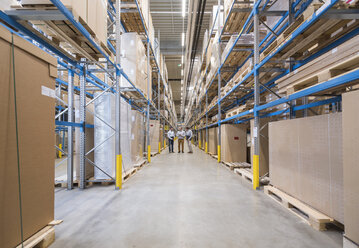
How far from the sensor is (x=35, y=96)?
2008 millimetres

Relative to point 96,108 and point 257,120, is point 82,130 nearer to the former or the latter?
point 96,108

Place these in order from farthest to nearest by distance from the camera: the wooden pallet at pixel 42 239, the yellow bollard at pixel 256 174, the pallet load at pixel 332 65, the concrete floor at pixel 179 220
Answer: the yellow bollard at pixel 256 174, the pallet load at pixel 332 65, the concrete floor at pixel 179 220, the wooden pallet at pixel 42 239

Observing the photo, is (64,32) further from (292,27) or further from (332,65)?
(332,65)

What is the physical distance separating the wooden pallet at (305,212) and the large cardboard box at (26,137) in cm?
326

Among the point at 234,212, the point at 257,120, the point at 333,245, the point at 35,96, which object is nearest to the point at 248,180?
the point at 257,120

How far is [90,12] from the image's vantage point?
9.87 ft

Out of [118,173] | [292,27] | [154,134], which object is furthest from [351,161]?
[154,134]

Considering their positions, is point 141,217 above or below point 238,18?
Answer: below

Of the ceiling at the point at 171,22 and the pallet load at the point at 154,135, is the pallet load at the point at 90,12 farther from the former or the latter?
the pallet load at the point at 154,135

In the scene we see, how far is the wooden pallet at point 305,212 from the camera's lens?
2371 millimetres

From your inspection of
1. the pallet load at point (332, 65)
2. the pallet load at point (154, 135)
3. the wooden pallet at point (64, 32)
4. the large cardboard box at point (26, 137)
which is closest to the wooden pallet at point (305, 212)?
the pallet load at point (332, 65)

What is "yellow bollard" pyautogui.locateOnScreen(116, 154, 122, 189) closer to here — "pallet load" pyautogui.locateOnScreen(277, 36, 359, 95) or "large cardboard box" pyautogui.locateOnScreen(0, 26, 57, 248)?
"large cardboard box" pyautogui.locateOnScreen(0, 26, 57, 248)

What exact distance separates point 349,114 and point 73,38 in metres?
3.87

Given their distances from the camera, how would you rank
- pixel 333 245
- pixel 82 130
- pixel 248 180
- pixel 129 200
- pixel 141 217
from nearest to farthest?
1. pixel 333 245
2. pixel 141 217
3. pixel 129 200
4. pixel 82 130
5. pixel 248 180
